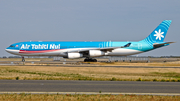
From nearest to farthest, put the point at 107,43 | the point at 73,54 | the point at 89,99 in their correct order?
the point at 89,99, the point at 73,54, the point at 107,43

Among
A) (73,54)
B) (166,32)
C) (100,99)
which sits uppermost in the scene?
(166,32)

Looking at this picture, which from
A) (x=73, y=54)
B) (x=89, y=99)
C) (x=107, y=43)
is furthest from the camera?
(x=107, y=43)

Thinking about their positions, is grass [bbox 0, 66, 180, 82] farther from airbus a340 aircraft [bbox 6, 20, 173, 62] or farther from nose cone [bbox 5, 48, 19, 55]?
nose cone [bbox 5, 48, 19, 55]

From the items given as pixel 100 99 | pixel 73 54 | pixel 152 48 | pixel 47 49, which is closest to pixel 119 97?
pixel 100 99

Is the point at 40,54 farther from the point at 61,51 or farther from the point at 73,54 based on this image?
the point at 73,54

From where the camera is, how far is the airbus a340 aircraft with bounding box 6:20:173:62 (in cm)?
4759

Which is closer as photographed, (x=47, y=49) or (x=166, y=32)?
(x=47, y=49)

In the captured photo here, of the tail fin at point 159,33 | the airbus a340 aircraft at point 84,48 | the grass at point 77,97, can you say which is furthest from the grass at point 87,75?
the tail fin at point 159,33

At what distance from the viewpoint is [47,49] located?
4778cm

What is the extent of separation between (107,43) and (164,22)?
47.0 feet

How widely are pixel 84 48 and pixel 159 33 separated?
692 inches

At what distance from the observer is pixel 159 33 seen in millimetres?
51781

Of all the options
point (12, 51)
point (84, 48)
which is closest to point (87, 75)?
point (84, 48)

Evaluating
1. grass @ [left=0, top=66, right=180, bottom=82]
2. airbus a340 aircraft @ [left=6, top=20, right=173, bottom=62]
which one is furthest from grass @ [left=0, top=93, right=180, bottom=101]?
airbus a340 aircraft @ [left=6, top=20, right=173, bottom=62]
